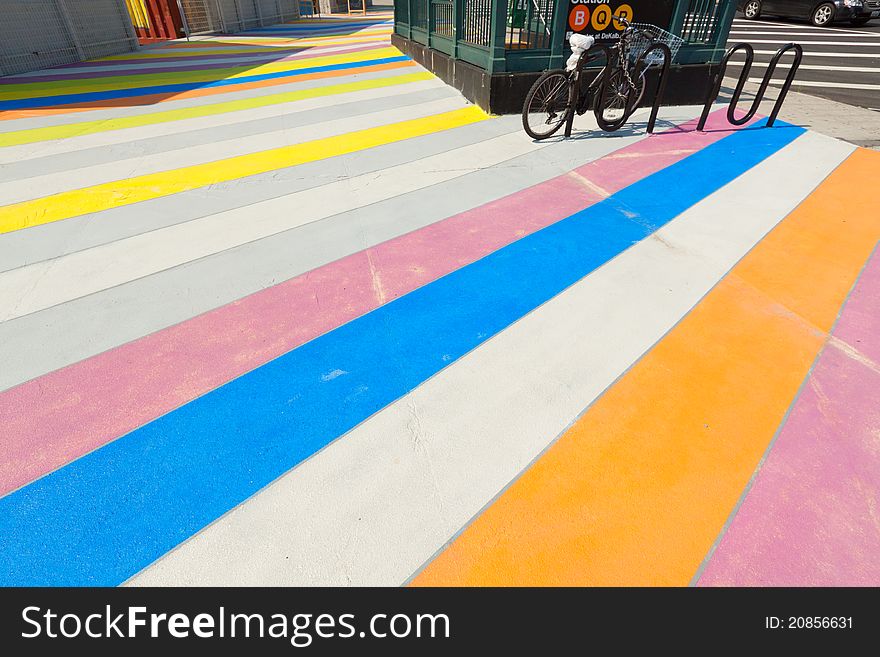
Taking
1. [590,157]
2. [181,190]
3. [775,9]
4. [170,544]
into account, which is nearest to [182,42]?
[181,190]

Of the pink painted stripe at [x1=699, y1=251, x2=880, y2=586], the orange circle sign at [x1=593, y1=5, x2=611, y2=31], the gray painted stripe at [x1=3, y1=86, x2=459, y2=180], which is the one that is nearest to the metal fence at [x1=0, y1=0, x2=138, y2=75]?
the gray painted stripe at [x1=3, y1=86, x2=459, y2=180]

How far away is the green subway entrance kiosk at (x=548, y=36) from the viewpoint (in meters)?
7.07

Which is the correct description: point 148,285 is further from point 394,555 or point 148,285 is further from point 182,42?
point 182,42

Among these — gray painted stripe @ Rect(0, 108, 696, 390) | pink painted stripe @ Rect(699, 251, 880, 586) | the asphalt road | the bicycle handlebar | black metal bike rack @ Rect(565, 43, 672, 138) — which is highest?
the bicycle handlebar

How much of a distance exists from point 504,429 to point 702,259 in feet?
8.72

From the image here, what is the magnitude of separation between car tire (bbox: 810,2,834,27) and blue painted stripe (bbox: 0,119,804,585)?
24806mm

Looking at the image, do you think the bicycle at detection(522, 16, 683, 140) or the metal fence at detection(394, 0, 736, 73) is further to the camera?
the metal fence at detection(394, 0, 736, 73)

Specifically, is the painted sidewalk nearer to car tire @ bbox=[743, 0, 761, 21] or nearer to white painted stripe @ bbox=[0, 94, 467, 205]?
white painted stripe @ bbox=[0, 94, 467, 205]

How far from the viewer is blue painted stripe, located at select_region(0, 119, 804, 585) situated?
1.85 m

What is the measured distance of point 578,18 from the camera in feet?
23.5

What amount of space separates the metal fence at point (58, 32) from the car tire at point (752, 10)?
27.4 metres

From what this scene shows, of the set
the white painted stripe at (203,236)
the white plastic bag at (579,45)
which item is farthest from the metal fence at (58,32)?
the white plastic bag at (579,45)

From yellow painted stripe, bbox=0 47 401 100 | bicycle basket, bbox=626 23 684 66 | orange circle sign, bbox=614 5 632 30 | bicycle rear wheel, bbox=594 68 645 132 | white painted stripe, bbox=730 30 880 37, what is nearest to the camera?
bicycle basket, bbox=626 23 684 66

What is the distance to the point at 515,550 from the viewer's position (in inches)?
72.8
